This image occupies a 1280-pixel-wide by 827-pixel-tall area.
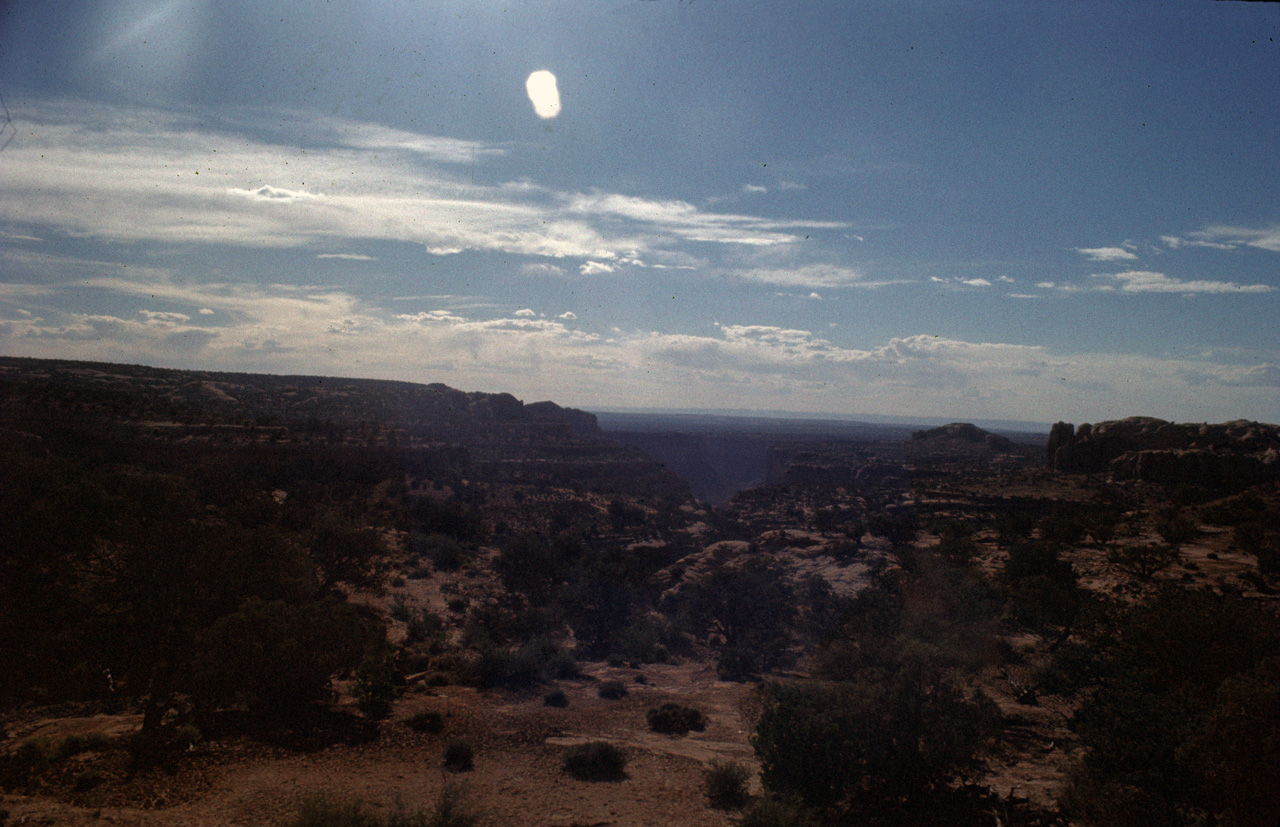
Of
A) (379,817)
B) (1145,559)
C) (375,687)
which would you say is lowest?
(375,687)

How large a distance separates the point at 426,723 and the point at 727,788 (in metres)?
7.75

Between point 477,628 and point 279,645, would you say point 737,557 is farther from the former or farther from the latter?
point 279,645

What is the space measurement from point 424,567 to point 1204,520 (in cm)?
3996

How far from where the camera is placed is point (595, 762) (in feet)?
46.3

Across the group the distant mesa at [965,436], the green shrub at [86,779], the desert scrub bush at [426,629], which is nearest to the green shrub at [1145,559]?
the desert scrub bush at [426,629]

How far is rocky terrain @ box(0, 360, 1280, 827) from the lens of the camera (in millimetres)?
10664

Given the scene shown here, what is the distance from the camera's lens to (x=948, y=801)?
11.6 metres

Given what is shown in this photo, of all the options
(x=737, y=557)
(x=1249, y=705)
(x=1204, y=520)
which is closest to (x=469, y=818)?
(x=1249, y=705)

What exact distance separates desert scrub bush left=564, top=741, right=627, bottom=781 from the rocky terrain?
0.50ft

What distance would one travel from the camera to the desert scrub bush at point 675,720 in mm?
16938

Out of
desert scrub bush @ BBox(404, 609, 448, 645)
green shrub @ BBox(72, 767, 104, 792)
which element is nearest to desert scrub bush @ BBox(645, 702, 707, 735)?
desert scrub bush @ BBox(404, 609, 448, 645)

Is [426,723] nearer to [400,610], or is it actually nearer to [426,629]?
[426,629]

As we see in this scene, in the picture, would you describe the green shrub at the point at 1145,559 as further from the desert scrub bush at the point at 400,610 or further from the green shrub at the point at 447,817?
the desert scrub bush at the point at 400,610

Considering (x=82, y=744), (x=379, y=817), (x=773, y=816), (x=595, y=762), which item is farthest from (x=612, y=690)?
(x=82, y=744)
